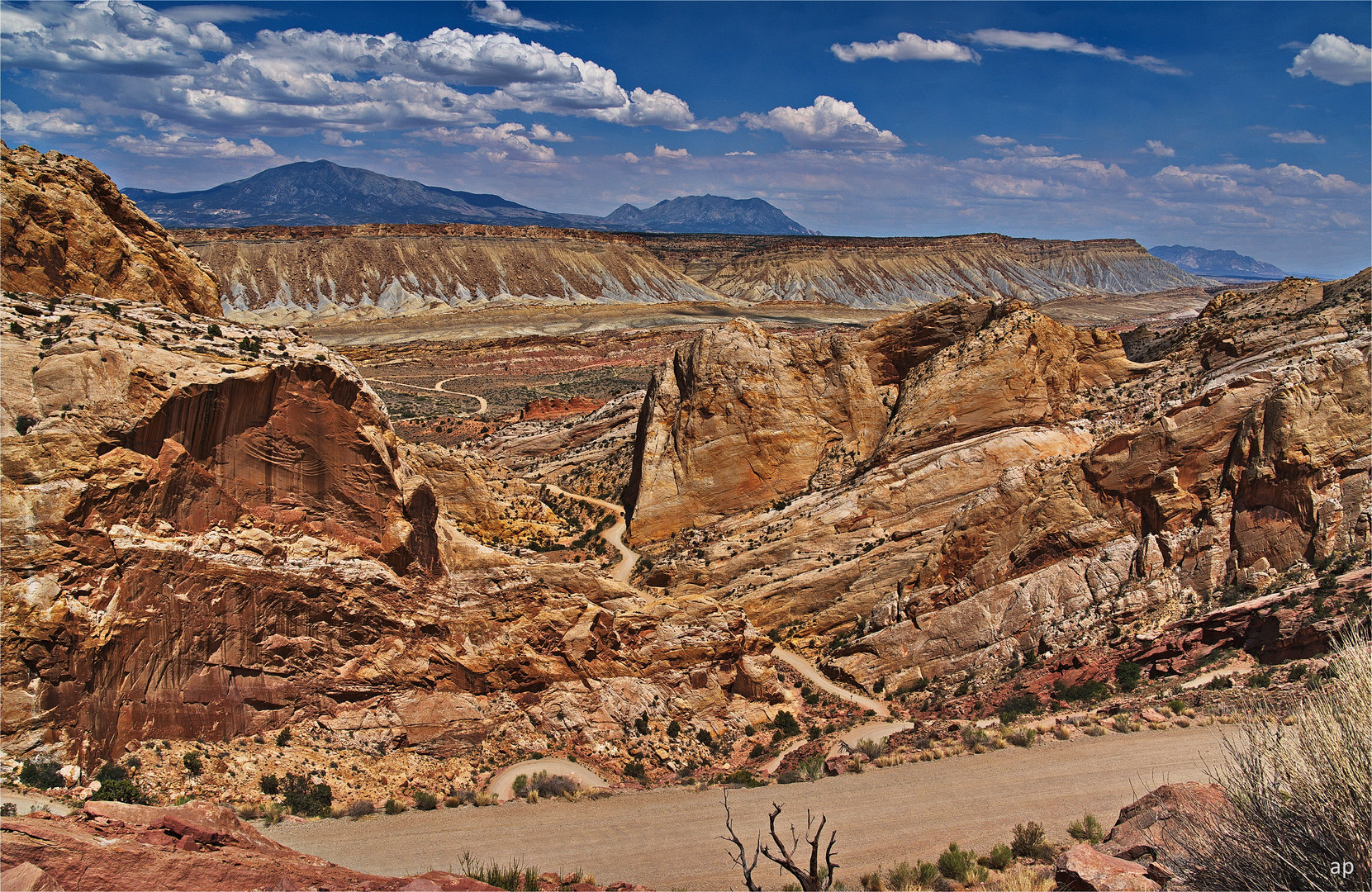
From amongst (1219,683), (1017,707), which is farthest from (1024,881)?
(1219,683)

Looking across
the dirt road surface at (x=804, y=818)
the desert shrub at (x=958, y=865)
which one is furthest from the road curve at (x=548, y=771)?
the desert shrub at (x=958, y=865)

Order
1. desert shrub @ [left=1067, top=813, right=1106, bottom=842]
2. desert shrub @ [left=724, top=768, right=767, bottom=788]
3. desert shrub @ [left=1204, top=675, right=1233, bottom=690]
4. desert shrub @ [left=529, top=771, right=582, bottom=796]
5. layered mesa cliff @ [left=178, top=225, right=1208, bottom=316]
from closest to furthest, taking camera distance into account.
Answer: desert shrub @ [left=1067, top=813, right=1106, bottom=842]
desert shrub @ [left=529, top=771, right=582, bottom=796]
desert shrub @ [left=724, top=768, right=767, bottom=788]
desert shrub @ [left=1204, top=675, right=1233, bottom=690]
layered mesa cliff @ [left=178, top=225, right=1208, bottom=316]

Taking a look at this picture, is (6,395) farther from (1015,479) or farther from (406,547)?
(1015,479)

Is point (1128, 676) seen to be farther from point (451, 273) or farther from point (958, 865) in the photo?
point (451, 273)

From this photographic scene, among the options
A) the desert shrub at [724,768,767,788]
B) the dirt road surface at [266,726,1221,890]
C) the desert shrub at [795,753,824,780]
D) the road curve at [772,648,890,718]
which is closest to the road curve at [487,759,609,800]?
the dirt road surface at [266,726,1221,890]

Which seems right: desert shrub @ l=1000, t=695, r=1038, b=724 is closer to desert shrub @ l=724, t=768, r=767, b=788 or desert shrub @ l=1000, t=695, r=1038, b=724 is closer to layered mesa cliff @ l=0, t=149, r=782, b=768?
desert shrub @ l=724, t=768, r=767, b=788
